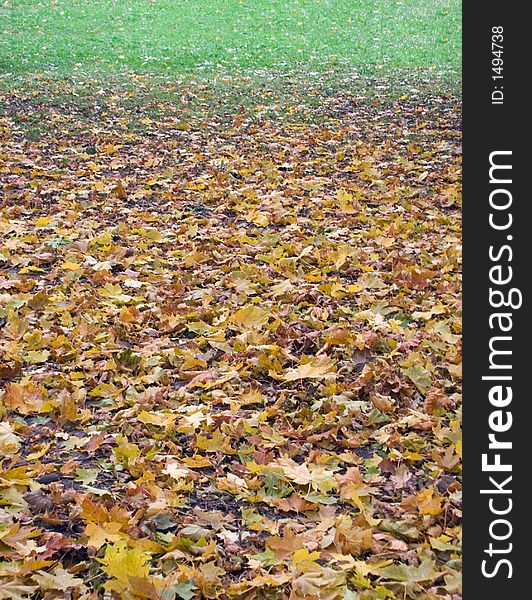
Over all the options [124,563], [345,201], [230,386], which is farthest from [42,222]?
[124,563]

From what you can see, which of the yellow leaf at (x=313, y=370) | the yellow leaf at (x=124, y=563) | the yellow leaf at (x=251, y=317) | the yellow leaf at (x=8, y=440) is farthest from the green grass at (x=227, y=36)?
the yellow leaf at (x=124, y=563)

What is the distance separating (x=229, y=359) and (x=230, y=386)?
257mm

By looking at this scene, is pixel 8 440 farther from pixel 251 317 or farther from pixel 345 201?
pixel 345 201

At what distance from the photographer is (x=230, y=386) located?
131 inches

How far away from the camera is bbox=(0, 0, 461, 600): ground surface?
92.3 inches

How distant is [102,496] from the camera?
2.60 metres

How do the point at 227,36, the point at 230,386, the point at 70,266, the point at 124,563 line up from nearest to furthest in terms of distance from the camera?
the point at 124,563 → the point at 230,386 → the point at 70,266 → the point at 227,36

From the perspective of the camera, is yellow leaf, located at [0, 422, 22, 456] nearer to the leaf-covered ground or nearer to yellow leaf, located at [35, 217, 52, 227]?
the leaf-covered ground

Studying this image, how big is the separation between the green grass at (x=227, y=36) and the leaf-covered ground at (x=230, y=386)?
237 inches

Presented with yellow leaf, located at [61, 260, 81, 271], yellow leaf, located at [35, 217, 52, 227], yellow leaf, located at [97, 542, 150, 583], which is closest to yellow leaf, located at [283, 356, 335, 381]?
yellow leaf, located at [97, 542, 150, 583]

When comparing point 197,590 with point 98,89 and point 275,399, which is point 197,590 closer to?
point 275,399

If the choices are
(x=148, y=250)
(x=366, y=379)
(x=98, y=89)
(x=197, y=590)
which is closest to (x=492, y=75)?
(x=366, y=379)

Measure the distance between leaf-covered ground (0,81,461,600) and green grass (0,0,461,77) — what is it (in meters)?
6.01

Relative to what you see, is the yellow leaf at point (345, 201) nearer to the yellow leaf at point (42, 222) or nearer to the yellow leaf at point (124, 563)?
the yellow leaf at point (42, 222)
